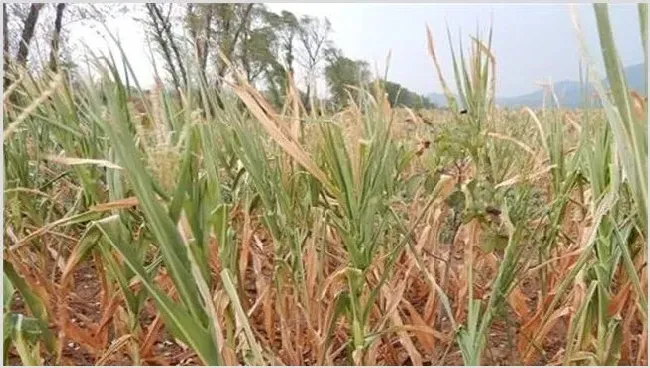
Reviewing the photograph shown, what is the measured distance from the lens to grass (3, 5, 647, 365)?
0.41m

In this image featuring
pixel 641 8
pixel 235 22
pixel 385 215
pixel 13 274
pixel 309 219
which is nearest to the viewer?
pixel 641 8

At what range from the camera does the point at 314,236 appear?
651 mm

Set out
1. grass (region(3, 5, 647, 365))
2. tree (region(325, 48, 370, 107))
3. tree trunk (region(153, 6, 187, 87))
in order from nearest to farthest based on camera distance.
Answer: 1. grass (region(3, 5, 647, 365))
2. tree trunk (region(153, 6, 187, 87))
3. tree (region(325, 48, 370, 107))

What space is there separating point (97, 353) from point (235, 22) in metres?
0.63

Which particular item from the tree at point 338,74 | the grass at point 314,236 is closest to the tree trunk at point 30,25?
the grass at point 314,236

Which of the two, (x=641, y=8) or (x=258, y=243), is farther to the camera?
(x=258, y=243)

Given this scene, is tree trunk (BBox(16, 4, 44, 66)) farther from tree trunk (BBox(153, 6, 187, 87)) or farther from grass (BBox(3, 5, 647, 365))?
tree trunk (BBox(153, 6, 187, 87))

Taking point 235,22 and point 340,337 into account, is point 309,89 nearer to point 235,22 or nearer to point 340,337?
point 340,337

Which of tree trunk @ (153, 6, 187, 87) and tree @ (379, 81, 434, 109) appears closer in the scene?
tree trunk @ (153, 6, 187, 87)

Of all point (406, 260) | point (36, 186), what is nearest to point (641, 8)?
point (406, 260)

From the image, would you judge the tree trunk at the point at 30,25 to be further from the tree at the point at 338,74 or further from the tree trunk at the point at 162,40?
the tree at the point at 338,74

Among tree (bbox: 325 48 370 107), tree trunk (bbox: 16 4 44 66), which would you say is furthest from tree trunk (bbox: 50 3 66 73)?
tree (bbox: 325 48 370 107)

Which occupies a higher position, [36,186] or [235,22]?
[235,22]

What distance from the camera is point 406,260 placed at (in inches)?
33.7
